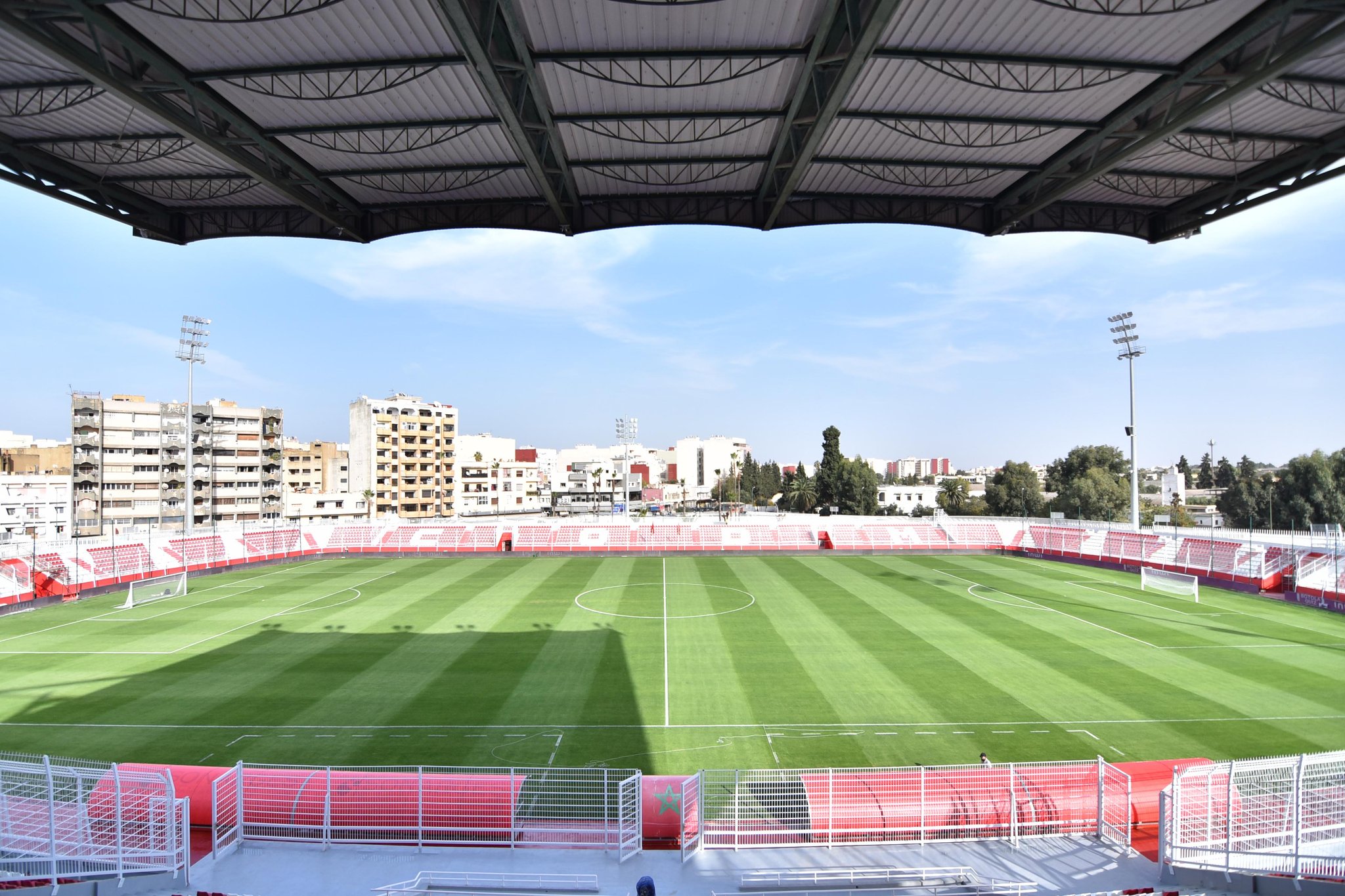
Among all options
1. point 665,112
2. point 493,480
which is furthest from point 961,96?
point 493,480

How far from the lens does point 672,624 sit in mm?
22047

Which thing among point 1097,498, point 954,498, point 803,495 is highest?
point 1097,498

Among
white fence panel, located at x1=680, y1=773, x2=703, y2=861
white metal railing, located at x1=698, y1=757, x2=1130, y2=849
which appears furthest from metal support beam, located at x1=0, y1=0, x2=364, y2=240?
white metal railing, located at x1=698, y1=757, x2=1130, y2=849

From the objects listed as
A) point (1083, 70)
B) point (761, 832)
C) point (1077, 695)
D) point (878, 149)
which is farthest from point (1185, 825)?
point (878, 149)

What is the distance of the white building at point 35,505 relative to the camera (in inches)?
2211

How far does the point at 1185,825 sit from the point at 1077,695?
310 inches

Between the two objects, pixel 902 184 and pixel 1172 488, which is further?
pixel 1172 488

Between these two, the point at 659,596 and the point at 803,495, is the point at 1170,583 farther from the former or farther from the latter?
the point at 803,495

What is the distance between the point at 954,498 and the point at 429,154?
79.8 meters

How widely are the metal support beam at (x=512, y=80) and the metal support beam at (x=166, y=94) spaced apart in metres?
5.71

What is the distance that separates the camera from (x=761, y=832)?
829 centimetres

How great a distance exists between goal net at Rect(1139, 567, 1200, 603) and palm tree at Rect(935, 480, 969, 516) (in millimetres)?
51539

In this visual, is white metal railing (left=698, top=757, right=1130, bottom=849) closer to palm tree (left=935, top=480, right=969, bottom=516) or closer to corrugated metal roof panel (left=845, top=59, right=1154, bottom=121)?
corrugated metal roof panel (left=845, top=59, right=1154, bottom=121)

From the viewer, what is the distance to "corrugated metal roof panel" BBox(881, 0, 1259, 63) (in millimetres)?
11719
